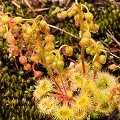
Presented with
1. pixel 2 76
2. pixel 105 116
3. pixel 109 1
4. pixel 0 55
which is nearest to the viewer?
pixel 105 116

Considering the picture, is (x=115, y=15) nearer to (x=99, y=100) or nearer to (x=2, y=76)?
(x=99, y=100)

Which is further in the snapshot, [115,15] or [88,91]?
[115,15]

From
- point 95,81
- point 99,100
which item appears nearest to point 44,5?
point 95,81

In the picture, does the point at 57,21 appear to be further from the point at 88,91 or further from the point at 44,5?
the point at 88,91

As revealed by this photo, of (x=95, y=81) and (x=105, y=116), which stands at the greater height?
(x=95, y=81)

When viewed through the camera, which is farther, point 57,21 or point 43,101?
point 57,21

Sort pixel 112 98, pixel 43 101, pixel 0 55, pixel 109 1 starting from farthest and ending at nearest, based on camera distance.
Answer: pixel 109 1, pixel 0 55, pixel 43 101, pixel 112 98

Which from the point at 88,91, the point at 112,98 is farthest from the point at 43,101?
the point at 112,98

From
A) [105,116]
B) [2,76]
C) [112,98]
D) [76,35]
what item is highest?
[76,35]

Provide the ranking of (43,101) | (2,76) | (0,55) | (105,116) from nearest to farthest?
1. (43,101)
2. (105,116)
3. (2,76)
4. (0,55)
